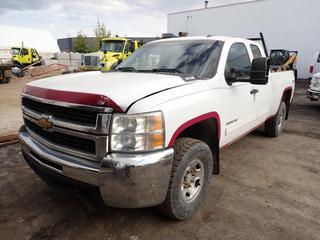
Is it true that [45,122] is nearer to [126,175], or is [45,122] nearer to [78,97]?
[78,97]

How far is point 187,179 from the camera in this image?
277 cm

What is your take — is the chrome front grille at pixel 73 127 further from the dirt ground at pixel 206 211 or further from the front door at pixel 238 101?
the front door at pixel 238 101

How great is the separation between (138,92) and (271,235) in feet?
6.00

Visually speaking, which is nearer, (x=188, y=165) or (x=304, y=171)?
(x=188, y=165)

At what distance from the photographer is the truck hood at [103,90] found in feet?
6.92

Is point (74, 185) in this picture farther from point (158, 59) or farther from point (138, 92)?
point (158, 59)

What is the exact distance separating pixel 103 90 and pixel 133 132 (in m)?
0.44

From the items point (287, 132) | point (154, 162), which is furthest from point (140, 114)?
point (287, 132)

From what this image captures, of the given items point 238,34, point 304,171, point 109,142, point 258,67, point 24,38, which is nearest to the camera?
point 109,142

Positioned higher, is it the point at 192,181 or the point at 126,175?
the point at 126,175

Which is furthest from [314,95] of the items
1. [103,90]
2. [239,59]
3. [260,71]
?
[103,90]

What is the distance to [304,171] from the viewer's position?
4070mm

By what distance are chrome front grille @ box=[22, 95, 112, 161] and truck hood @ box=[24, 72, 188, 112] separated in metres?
0.06

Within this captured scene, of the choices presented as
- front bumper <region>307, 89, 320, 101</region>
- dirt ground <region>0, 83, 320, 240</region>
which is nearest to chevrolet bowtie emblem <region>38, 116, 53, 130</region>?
dirt ground <region>0, 83, 320, 240</region>
